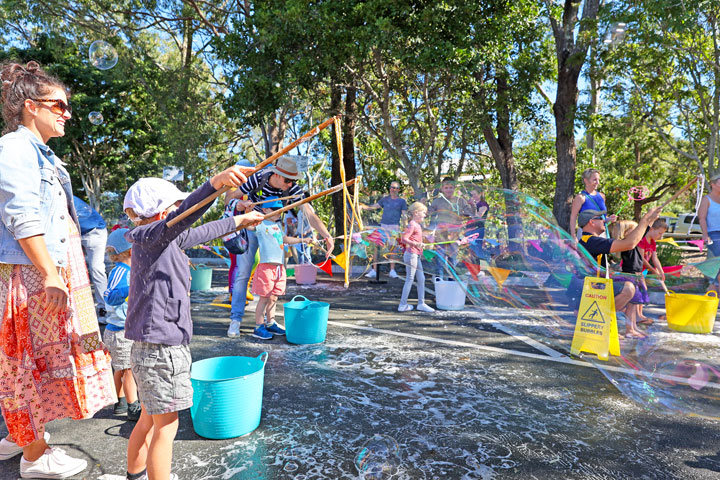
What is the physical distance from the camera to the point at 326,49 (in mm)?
8781

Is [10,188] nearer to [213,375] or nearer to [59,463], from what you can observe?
[59,463]

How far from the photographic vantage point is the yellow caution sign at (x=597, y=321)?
2916 millimetres

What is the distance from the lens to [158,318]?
1.96 m

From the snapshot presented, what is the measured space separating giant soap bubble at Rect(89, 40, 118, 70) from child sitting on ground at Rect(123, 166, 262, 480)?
532 centimetres

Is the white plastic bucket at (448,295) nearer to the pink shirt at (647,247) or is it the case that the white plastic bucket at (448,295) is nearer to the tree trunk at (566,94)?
the pink shirt at (647,247)

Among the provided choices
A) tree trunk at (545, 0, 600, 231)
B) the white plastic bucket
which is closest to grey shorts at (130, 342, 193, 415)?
the white plastic bucket

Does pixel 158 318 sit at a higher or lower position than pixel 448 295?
higher

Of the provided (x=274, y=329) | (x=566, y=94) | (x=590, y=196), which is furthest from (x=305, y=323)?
(x=566, y=94)

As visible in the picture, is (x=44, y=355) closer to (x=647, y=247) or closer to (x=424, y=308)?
(x=424, y=308)

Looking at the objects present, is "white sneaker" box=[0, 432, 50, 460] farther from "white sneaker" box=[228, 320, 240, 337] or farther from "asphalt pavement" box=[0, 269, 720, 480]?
"white sneaker" box=[228, 320, 240, 337]

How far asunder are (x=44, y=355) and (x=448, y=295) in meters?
5.18

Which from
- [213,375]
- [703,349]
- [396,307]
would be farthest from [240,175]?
[396,307]

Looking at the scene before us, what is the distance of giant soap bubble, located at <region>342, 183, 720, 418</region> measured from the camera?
8.97ft

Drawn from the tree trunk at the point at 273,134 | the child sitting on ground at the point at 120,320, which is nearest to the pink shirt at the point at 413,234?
the child sitting on ground at the point at 120,320
